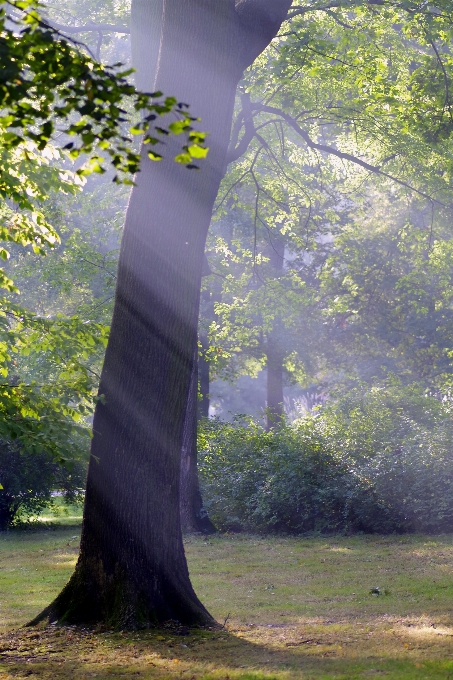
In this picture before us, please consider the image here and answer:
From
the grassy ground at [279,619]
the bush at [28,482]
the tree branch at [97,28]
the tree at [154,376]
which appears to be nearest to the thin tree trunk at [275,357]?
the tree branch at [97,28]

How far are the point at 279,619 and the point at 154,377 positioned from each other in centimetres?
312

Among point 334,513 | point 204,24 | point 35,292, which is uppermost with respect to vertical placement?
point 35,292

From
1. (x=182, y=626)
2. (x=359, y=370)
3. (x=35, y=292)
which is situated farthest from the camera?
(x=359, y=370)

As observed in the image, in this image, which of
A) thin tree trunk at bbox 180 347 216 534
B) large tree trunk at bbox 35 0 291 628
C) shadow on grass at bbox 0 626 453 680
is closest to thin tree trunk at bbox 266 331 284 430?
thin tree trunk at bbox 180 347 216 534

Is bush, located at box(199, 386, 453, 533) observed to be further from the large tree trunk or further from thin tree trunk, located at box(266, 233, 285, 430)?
thin tree trunk, located at box(266, 233, 285, 430)

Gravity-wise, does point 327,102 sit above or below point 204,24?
above

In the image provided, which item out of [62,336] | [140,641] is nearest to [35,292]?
[62,336]

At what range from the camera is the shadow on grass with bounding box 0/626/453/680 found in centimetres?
569

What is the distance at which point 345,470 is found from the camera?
648 inches

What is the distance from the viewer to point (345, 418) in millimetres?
18312

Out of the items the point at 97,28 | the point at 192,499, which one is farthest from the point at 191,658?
the point at 97,28

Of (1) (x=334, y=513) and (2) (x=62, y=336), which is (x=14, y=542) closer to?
(1) (x=334, y=513)

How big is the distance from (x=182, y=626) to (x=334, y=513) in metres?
9.61

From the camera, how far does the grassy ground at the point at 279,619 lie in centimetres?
588
